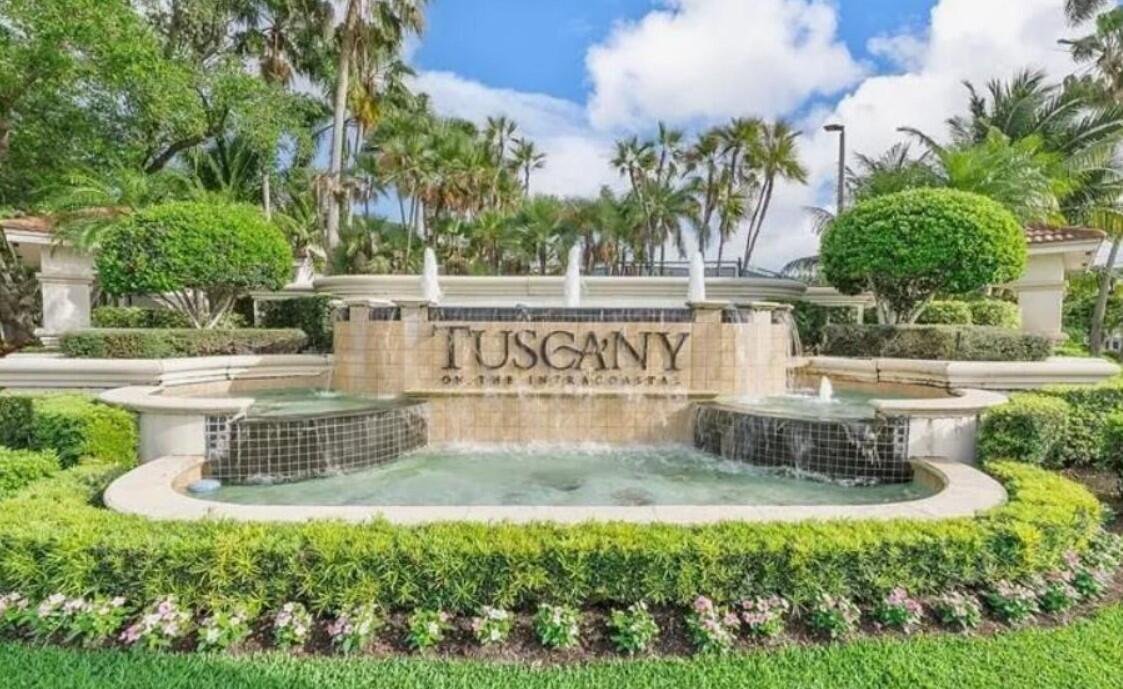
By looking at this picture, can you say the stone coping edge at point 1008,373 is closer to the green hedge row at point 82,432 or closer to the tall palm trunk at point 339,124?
the green hedge row at point 82,432

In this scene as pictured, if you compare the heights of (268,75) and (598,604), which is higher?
(268,75)

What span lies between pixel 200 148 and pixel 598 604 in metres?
23.0

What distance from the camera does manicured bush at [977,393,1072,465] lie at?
230 inches

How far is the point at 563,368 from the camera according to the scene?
8.61 metres

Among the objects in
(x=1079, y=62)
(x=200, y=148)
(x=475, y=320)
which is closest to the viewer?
(x=475, y=320)

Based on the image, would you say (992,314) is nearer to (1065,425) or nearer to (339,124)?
(1065,425)

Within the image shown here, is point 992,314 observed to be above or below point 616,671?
above

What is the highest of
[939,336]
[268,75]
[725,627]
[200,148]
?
[268,75]

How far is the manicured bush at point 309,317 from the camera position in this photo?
46.0 ft

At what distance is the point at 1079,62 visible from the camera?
81.7 ft

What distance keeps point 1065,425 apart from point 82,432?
9907mm

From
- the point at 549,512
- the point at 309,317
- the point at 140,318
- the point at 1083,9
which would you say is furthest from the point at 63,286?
the point at 1083,9

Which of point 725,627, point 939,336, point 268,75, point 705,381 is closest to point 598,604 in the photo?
point 725,627

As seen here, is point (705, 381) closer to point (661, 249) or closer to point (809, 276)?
point (809, 276)
